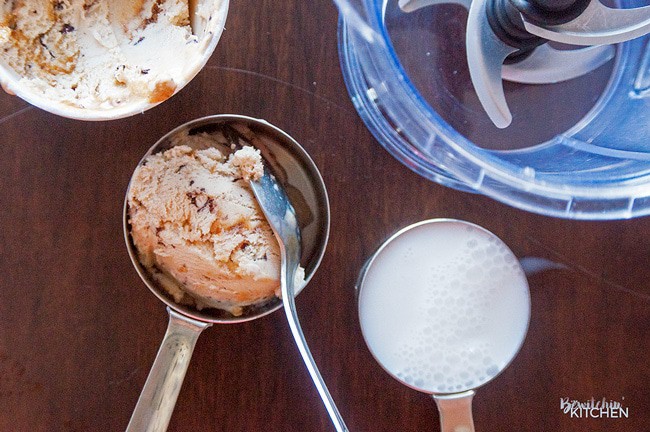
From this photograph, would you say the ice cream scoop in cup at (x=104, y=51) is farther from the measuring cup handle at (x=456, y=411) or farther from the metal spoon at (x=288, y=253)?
the measuring cup handle at (x=456, y=411)

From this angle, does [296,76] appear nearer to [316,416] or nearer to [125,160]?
[125,160]

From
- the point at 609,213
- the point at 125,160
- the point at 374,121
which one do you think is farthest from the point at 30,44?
the point at 609,213

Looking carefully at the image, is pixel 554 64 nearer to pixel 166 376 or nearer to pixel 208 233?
pixel 208 233

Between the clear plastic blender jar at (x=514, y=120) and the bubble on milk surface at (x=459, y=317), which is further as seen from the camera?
the bubble on milk surface at (x=459, y=317)

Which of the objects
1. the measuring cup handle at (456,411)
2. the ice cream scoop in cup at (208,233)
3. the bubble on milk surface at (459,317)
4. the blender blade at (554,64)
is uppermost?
the blender blade at (554,64)

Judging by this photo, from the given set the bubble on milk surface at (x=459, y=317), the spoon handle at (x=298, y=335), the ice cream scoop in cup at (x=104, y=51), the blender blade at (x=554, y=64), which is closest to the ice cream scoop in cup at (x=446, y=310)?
the bubble on milk surface at (x=459, y=317)

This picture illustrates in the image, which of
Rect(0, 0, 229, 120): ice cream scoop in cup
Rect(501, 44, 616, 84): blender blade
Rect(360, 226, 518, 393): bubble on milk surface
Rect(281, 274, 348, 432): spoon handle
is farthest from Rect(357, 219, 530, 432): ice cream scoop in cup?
Rect(0, 0, 229, 120): ice cream scoop in cup

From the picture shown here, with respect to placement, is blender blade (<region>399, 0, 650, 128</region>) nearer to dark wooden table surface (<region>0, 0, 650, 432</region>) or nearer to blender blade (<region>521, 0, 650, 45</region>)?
blender blade (<region>521, 0, 650, 45</region>)
